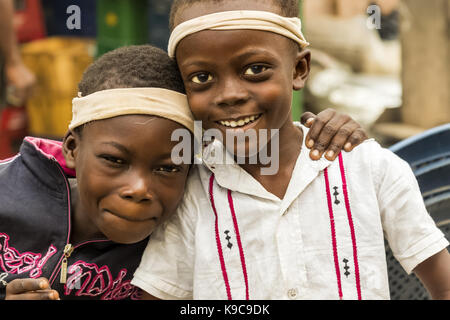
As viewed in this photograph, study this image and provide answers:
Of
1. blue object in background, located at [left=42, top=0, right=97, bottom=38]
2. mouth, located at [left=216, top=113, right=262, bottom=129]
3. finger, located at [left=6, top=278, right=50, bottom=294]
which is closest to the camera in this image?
finger, located at [left=6, top=278, right=50, bottom=294]

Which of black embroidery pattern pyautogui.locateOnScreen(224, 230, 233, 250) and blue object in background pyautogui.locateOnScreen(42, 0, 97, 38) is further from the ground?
blue object in background pyautogui.locateOnScreen(42, 0, 97, 38)

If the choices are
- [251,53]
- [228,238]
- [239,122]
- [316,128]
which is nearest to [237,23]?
[251,53]

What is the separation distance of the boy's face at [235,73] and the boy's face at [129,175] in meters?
0.16

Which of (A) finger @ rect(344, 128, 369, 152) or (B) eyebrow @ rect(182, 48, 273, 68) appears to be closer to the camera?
(B) eyebrow @ rect(182, 48, 273, 68)

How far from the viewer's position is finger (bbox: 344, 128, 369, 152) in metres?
2.09

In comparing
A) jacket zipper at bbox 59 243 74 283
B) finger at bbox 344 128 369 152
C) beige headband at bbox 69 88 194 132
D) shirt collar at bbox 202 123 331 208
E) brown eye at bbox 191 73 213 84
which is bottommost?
jacket zipper at bbox 59 243 74 283

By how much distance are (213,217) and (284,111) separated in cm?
44

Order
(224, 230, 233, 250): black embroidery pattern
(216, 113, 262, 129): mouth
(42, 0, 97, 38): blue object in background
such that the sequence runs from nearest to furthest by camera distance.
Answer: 1. (216, 113, 262, 129): mouth
2. (224, 230, 233, 250): black embroidery pattern
3. (42, 0, 97, 38): blue object in background

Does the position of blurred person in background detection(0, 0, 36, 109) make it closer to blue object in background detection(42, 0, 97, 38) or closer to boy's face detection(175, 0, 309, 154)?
blue object in background detection(42, 0, 97, 38)

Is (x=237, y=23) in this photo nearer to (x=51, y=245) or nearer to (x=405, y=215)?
(x=405, y=215)

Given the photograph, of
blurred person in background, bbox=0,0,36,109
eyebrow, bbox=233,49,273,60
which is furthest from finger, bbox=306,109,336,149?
blurred person in background, bbox=0,0,36,109

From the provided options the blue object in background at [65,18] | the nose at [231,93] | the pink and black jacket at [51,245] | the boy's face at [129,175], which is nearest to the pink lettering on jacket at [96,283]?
the pink and black jacket at [51,245]

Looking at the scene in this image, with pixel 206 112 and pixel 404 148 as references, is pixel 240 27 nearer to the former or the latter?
pixel 206 112

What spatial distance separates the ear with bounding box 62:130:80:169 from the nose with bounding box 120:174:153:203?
295 millimetres
